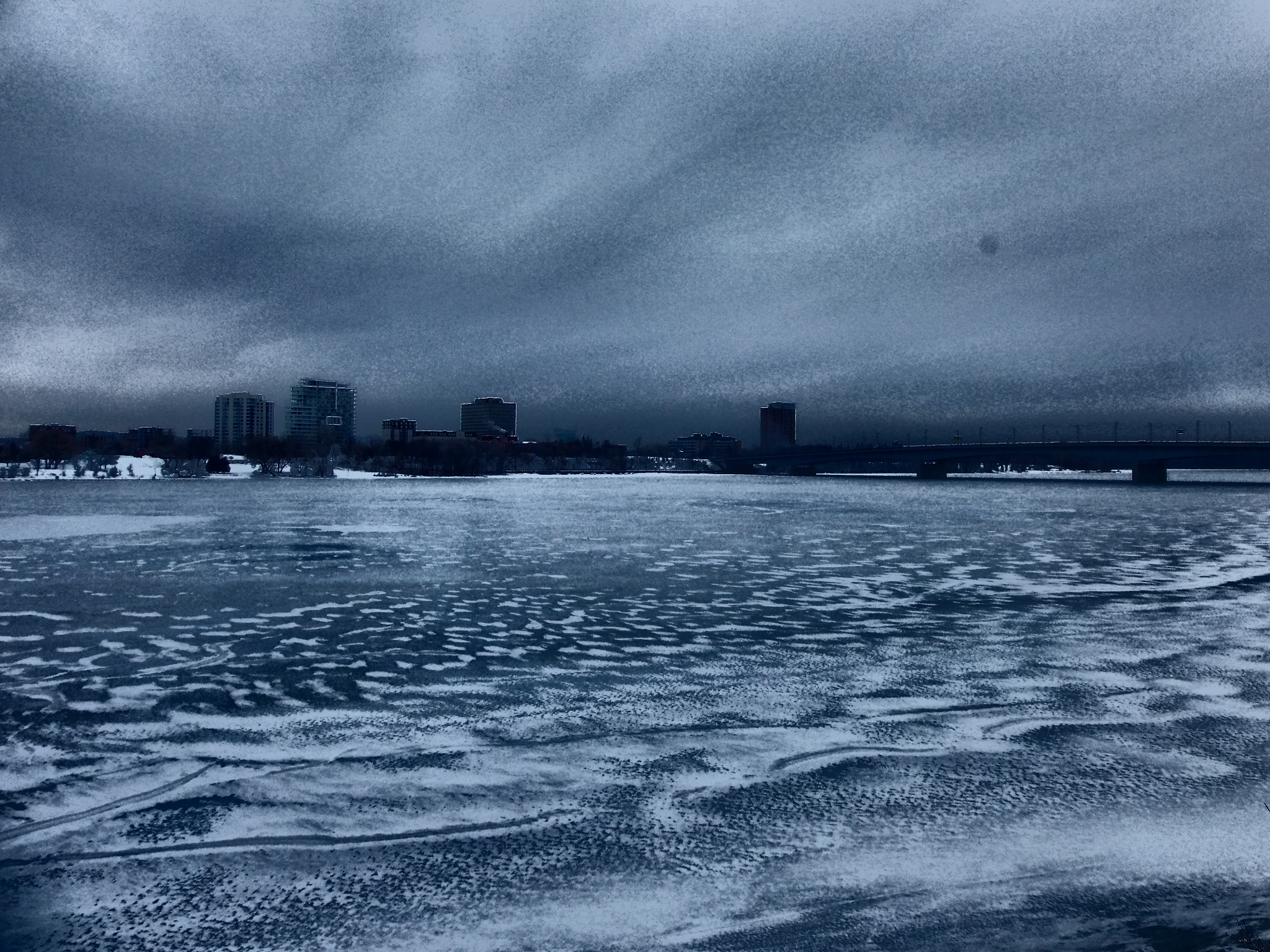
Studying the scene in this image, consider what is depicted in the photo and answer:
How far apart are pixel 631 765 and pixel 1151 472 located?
399ft

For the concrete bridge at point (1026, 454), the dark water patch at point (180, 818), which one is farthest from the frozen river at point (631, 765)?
the concrete bridge at point (1026, 454)

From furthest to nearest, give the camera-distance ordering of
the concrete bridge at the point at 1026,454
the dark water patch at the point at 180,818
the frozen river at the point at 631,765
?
1. the concrete bridge at the point at 1026,454
2. the dark water patch at the point at 180,818
3. the frozen river at the point at 631,765

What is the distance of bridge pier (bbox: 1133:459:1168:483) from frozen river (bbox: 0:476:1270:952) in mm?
107703

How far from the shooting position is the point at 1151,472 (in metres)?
111

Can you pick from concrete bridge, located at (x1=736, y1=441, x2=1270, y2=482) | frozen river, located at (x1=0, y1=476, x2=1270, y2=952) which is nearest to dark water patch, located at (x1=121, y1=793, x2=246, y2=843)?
frozen river, located at (x1=0, y1=476, x2=1270, y2=952)

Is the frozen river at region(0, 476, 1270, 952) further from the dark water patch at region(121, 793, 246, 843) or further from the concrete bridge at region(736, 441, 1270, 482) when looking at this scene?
the concrete bridge at region(736, 441, 1270, 482)

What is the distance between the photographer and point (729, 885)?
15.3 feet

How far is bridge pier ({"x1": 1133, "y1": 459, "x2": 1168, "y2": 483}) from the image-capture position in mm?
110375

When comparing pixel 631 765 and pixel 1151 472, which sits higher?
pixel 1151 472

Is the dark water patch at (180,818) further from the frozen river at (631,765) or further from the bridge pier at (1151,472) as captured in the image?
the bridge pier at (1151,472)

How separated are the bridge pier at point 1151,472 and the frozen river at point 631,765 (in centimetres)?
10770

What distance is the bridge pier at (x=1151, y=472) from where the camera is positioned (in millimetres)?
110375

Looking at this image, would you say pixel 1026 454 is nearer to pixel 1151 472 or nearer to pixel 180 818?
pixel 1151 472

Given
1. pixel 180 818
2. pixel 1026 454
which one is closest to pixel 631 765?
pixel 180 818
